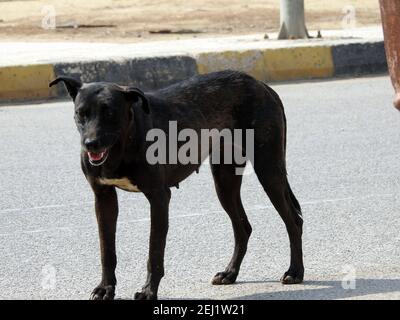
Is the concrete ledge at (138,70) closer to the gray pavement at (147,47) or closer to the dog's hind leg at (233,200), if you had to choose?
the gray pavement at (147,47)

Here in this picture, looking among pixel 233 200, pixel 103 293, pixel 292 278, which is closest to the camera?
pixel 103 293

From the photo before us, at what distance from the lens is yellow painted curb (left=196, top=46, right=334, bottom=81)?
12844 mm

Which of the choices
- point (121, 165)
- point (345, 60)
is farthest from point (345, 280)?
point (345, 60)

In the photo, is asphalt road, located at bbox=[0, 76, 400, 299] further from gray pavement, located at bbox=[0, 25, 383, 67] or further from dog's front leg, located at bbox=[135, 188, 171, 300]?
gray pavement, located at bbox=[0, 25, 383, 67]

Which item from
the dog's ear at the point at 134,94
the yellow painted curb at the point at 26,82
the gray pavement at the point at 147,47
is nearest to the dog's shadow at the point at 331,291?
the dog's ear at the point at 134,94

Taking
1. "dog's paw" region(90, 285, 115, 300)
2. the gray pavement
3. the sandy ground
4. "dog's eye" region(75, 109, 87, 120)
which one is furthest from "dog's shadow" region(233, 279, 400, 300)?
the sandy ground

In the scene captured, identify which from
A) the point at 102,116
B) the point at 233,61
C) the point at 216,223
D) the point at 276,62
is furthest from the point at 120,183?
the point at 276,62

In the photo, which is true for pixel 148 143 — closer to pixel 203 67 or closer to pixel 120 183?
pixel 120 183

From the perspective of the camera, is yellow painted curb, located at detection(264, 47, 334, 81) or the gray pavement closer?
the gray pavement

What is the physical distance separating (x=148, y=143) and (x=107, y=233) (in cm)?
46

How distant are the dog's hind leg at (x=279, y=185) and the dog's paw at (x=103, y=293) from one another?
86 cm

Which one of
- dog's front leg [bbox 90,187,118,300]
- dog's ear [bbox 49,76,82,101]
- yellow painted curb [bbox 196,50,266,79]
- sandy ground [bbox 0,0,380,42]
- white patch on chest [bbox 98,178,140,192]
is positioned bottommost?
sandy ground [bbox 0,0,380,42]

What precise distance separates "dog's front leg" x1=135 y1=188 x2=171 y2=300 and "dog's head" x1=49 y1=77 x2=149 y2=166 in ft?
0.97

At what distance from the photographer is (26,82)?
12125 mm
